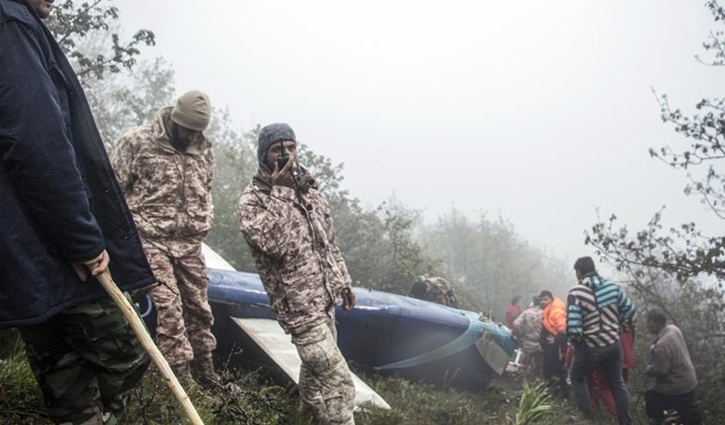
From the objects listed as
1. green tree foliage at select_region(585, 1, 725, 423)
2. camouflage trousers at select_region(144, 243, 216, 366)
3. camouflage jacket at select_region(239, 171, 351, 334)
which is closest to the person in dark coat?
camouflage jacket at select_region(239, 171, 351, 334)

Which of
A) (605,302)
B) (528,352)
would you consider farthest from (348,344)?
(528,352)

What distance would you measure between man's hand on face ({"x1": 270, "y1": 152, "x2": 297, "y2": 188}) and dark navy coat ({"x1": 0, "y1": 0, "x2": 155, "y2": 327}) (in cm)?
183

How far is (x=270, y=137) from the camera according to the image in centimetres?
385

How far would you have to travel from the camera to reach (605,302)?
6.83 metres

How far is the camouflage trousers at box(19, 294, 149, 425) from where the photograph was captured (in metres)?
1.97

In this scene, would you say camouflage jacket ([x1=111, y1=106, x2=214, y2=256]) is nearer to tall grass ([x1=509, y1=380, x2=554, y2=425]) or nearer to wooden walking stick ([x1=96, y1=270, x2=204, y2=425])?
wooden walking stick ([x1=96, y1=270, x2=204, y2=425])

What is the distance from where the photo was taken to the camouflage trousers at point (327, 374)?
3.51m

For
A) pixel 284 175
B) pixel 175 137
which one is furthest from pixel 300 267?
pixel 175 137

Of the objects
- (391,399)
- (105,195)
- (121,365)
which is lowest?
(391,399)

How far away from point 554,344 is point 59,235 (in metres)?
8.76

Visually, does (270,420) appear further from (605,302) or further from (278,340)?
(605,302)

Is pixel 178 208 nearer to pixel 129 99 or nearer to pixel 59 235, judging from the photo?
pixel 59 235

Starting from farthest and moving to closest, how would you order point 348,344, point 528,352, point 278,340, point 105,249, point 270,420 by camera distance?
point 528,352, point 348,344, point 278,340, point 270,420, point 105,249

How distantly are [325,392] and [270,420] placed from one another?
39 cm
